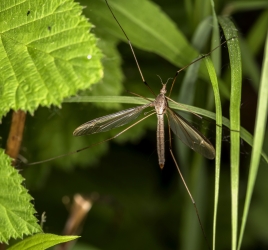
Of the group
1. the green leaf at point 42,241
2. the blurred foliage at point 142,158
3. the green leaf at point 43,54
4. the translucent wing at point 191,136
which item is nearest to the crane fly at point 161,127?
the translucent wing at point 191,136

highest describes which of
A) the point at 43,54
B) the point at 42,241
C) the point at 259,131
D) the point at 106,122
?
the point at 43,54

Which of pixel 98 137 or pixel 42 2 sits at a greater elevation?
pixel 42 2

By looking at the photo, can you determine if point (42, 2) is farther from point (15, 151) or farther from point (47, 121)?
point (47, 121)

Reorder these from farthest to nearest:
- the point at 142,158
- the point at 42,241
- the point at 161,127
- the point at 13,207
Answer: the point at 142,158 → the point at 161,127 → the point at 13,207 → the point at 42,241

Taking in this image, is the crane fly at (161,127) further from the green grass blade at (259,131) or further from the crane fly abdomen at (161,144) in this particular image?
the green grass blade at (259,131)

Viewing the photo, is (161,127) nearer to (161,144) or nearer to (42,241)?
(161,144)

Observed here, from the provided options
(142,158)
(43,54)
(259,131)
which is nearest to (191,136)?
(259,131)

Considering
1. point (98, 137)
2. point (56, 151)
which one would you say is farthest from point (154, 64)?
point (56, 151)
